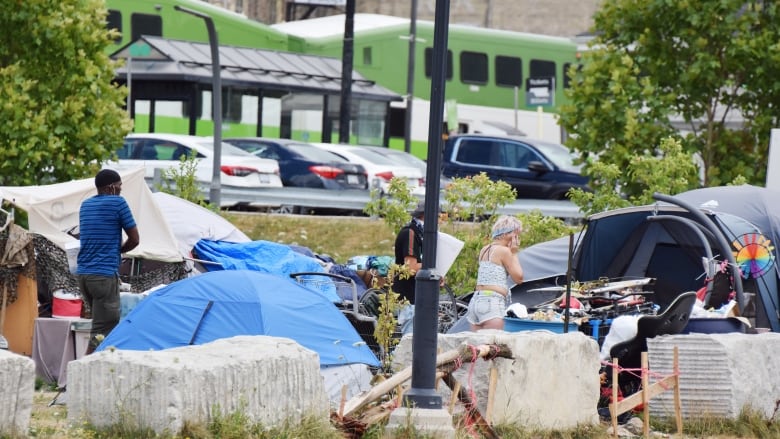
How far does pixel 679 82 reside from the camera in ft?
72.1

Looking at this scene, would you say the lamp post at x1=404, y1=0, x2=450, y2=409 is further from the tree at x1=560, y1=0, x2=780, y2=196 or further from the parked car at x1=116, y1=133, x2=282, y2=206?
the parked car at x1=116, y1=133, x2=282, y2=206

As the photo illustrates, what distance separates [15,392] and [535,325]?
506 centimetres

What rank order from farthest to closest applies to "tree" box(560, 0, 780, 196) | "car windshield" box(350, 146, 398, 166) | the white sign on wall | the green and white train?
the white sign on wall
the green and white train
"car windshield" box(350, 146, 398, 166)
"tree" box(560, 0, 780, 196)

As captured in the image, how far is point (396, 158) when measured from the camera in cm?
3058

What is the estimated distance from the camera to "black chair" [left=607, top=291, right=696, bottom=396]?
11.5m

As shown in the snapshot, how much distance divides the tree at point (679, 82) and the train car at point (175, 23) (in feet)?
57.8

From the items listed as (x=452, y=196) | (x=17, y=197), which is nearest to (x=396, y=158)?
(x=452, y=196)

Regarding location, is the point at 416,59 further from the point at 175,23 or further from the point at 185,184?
the point at 185,184

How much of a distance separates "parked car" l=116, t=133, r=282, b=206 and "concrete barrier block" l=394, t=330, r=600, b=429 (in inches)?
593

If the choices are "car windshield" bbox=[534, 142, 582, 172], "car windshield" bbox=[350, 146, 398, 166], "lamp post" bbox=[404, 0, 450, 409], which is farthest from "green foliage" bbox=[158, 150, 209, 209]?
"car windshield" bbox=[534, 142, 582, 172]

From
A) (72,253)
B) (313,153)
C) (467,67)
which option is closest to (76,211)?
(72,253)

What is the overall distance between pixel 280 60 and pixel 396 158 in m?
8.47

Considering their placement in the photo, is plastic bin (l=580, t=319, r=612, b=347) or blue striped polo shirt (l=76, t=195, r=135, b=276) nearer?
blue striped polo shirt (l=76, t=195, r=135, b=276)

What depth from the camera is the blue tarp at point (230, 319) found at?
11.5 metres
